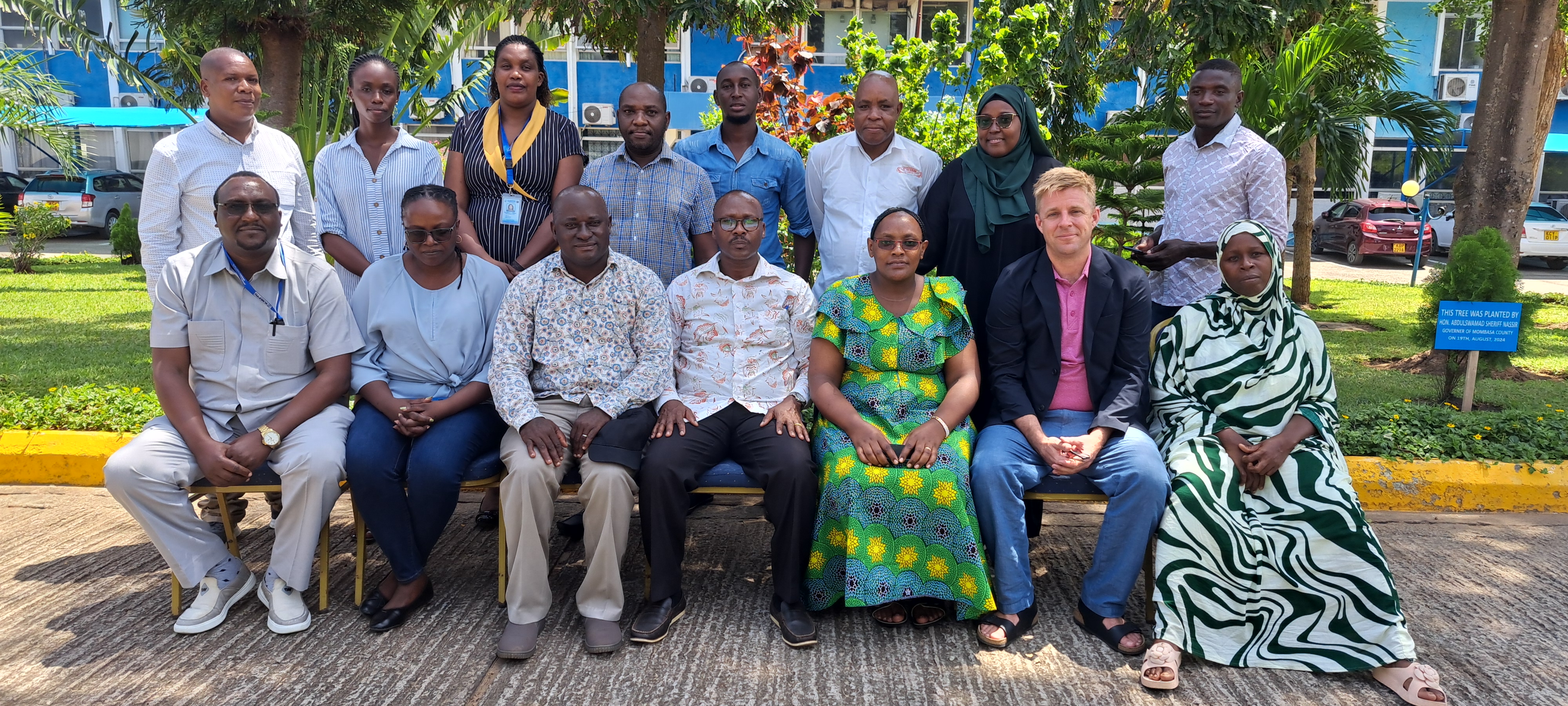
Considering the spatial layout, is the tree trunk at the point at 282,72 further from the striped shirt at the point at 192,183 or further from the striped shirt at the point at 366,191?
the striped shirt at the point at 192,183

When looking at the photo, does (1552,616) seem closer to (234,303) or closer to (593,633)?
(593,633)

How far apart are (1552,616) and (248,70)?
5658mm

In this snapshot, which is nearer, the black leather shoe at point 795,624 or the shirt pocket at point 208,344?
the black leather shoe at point 795,624

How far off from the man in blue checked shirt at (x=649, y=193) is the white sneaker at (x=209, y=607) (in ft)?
6.84

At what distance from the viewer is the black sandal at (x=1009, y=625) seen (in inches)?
143

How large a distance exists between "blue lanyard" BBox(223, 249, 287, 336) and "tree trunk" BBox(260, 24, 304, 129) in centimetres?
714

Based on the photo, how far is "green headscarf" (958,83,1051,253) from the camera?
4.37 m

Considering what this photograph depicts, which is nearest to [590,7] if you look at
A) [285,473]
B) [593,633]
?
[285,473]

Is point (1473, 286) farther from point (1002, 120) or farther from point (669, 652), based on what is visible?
point (669, 652)

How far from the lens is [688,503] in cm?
387

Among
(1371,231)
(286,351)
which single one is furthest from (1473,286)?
(1371,231)

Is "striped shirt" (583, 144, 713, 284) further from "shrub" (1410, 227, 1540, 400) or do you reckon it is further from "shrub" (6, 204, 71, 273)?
"shrub" (6, 204, 71, 273)

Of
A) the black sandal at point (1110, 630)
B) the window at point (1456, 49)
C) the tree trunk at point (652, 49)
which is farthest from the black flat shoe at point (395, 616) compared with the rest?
the window at point (1456, 49)

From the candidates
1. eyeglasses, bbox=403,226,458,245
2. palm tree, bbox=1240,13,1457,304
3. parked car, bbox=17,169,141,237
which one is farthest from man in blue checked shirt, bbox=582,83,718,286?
parked car, bbox=17,169,141,237
